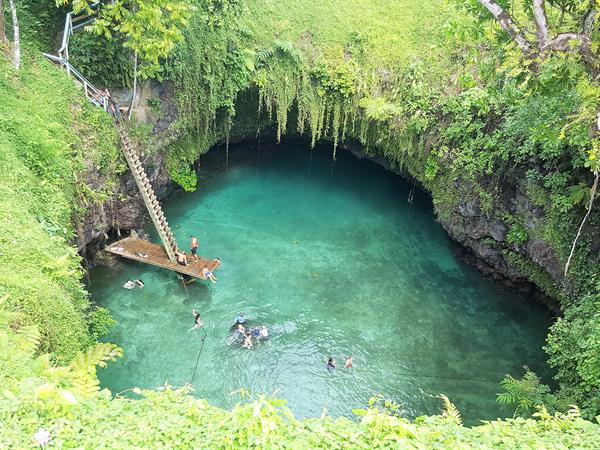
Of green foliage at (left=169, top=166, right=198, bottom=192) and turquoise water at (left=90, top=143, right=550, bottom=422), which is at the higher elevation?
green foliage at (left=169, top=166, right=198, bottom=192)

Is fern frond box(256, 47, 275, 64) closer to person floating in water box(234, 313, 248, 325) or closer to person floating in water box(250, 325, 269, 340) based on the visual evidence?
person floating in water box(234, 313, 248, 325)

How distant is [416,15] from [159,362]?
1677cm

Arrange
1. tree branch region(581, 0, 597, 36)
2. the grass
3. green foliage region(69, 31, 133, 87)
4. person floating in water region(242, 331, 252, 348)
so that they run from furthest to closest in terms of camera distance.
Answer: the grass, green foliage region(69, 31, 133, 87), person floating in water region(242, 331, 252, 348), tree branch region(581, 0, 597, 36)

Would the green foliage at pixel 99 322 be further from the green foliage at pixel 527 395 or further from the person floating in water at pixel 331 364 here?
the green foliage at pixel 527 395

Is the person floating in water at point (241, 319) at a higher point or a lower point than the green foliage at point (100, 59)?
lower

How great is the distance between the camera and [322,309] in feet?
50.1

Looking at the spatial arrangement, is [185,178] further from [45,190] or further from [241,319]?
[45,190]

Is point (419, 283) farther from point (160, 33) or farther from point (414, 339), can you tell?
point (160, 33)

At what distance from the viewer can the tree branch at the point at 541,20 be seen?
9.28m

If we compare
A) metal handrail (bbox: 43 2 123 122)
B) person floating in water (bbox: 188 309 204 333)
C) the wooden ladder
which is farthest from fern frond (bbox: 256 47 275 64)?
person floating in water (bbox: 188 309 204 333)

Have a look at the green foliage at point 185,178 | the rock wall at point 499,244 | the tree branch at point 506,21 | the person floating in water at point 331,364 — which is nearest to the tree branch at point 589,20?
the tree branch at point 506,21

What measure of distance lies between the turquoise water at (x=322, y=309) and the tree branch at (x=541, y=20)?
28.6 feet

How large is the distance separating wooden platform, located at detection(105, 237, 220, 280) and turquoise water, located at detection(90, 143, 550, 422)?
491mm

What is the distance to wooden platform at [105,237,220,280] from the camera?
15484 mm
